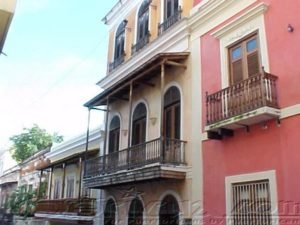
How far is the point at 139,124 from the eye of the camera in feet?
47.8

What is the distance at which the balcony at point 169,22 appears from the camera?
13.4 meters

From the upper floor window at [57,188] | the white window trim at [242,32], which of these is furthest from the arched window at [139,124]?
the upper floor window at [57,188]

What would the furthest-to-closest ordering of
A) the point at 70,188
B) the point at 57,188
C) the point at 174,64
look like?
the point at 57,188
the point at 70,188
the point at 174,64

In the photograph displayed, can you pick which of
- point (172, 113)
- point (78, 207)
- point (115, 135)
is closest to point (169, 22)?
point (172, 113)

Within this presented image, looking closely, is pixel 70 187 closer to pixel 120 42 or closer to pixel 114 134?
pixel 114 134

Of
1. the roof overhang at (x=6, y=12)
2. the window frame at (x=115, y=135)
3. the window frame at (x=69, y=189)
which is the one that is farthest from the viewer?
the window frame at (x=69, y=189)

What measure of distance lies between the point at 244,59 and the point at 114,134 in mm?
7545

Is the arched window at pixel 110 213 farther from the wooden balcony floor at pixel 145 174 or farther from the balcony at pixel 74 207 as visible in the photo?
the wooden balcony floor at pixel 145 174

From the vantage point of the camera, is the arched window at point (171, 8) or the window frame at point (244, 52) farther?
the arched window at point (171, 8)

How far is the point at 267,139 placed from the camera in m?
9.20

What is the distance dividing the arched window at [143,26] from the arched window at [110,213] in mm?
6249

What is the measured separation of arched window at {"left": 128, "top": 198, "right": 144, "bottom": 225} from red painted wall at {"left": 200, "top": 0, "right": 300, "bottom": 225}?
335 centimetres

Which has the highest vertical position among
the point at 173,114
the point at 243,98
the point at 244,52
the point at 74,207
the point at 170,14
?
the point at 170,14

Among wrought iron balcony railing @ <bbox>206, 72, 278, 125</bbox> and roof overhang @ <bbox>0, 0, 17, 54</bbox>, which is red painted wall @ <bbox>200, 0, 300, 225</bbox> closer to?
wrought iron balcony railing @ <bbox>206, 72, 278, 125</bbox>
